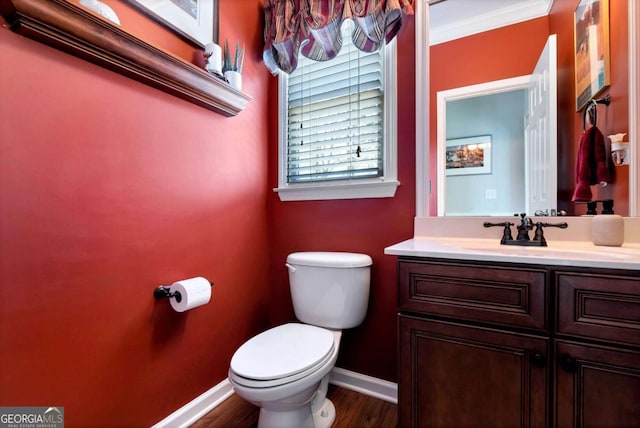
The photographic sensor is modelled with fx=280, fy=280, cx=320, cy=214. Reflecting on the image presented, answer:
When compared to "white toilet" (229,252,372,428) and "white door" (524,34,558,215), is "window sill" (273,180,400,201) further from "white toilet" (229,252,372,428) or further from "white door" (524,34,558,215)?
"white door" (524,34,558,215)

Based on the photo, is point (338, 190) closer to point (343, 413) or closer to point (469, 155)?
point (469, 155)

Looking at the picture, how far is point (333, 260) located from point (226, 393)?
3.03ft

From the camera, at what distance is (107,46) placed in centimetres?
95

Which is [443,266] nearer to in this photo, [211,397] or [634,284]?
[634,284]

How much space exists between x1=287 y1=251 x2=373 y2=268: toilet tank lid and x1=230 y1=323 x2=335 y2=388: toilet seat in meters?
0.31

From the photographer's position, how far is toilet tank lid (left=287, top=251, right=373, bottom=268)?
4.52ft

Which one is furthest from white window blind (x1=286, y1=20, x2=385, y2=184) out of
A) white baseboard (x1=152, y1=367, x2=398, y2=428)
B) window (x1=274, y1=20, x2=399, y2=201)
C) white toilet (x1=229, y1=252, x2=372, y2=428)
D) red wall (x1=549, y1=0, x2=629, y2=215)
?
white baseboard (x1=152, y1=367, x2=398, y2=428)

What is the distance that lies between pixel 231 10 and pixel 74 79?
945mm

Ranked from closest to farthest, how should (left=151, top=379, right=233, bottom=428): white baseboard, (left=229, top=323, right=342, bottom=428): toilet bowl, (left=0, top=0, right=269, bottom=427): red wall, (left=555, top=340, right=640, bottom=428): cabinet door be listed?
(left=555, top=340, right=640, bottom=428): cabinet door → (left=0, top=0, right=269, bottom=427): red wall → (left=229, top=323, right=342, bottom=428): toilet bowl → (left=151, top=379, right=233, bottom=428): white baseboard

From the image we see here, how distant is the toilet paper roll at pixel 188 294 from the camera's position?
45.7 inches

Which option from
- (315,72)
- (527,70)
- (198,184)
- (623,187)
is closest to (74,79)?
(198,184)

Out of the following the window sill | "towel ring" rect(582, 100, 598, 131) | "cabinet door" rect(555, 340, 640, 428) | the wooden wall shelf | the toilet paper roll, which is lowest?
"cabinet door" rect(555, 340, 640, 428)

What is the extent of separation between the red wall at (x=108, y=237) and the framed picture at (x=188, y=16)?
0.11 m

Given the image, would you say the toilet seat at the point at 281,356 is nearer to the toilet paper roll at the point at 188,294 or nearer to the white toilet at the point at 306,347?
the white toilet at the point at 306,347
